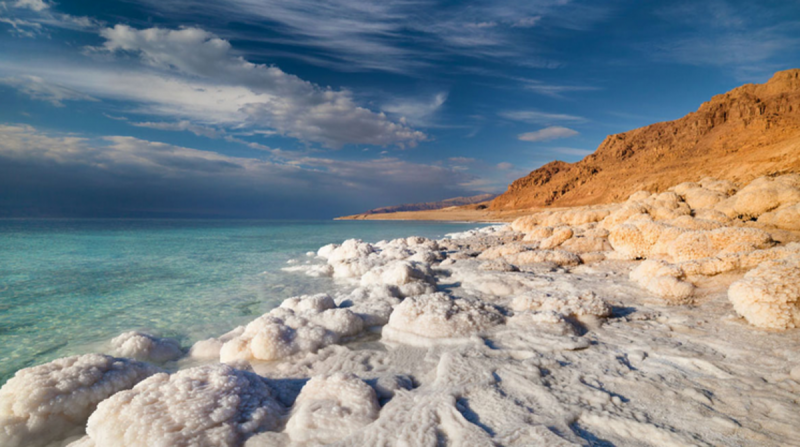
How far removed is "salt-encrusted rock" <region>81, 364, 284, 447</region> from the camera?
1.85 meters

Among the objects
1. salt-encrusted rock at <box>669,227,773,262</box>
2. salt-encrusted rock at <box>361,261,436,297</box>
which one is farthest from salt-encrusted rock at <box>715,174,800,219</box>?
salt-encrusted rock at <box>361,261,436,297</box>

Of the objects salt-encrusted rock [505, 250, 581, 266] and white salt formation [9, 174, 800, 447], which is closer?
white salt formation [9, 174, 800, 447]

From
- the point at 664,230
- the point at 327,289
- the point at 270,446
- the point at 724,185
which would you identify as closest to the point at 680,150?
the point at 724,185

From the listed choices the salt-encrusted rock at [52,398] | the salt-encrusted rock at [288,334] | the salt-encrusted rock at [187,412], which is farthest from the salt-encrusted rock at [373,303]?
the salt-encrusted rock at [52,398]

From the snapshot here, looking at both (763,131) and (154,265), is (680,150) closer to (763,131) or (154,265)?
(763,131)

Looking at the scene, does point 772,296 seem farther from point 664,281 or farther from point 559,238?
point 559,238

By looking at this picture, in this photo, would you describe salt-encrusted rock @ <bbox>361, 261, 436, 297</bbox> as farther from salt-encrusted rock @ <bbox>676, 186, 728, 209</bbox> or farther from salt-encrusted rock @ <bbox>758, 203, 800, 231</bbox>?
salt-encrusted rock @ <bbox>676, 186, 728, 209</bbox>

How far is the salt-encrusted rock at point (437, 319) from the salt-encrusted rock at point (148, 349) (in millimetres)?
2502

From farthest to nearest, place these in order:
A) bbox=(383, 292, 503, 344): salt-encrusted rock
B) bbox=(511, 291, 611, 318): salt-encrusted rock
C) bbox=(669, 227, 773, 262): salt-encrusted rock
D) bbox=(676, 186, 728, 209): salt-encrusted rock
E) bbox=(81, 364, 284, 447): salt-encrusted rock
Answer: bbox=(676, 186, 728, 209): salt-encrusted rock < bbox=(669, 227, 773, 262): salt-encrusted rock < bbox=(511, 291, 611, 318): salt-encrusted rock < bbox=(383, 292, 503, 344): salt-encrusted rock < bbox=(81, 364, 284, 447): salt-encrusted rock

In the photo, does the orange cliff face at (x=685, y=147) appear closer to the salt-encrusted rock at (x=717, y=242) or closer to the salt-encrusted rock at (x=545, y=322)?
the salt-encrusted rock at (x=717, y=242)

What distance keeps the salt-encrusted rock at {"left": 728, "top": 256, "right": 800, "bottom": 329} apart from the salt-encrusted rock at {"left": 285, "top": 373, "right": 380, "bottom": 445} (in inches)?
139

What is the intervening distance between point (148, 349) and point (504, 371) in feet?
12.9

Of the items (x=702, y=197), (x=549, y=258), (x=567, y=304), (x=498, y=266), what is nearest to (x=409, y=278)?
(x=498, y=266)

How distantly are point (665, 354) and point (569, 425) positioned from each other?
1500 millimetres
